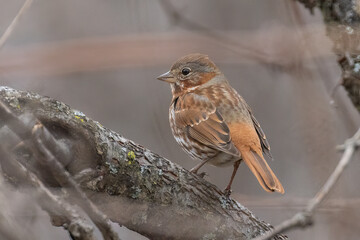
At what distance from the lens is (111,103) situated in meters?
7.40

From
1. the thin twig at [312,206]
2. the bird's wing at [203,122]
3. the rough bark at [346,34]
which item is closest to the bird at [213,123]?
the bird's wing at [203,122]

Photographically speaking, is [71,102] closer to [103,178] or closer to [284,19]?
[284,19]

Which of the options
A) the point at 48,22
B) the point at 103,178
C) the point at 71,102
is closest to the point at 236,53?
the point at 103,178

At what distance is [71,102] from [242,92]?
2203mm

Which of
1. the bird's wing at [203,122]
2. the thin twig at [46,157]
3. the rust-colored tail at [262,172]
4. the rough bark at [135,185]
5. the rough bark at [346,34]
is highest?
the rough bark at [346,34]

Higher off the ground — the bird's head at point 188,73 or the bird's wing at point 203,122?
the bird's head at point 188,73

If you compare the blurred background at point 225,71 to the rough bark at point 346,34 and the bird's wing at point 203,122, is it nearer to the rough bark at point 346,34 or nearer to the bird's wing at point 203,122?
the rough bark at point 346,34

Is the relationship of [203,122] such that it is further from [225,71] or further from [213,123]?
[225,71]

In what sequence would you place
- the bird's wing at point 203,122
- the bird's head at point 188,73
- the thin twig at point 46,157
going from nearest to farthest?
the thin twig at point 46,157 → the bird's wing at point 203,122 → the bird's head at point 188,73

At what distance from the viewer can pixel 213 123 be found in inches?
189

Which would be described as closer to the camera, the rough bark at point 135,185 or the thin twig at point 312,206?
the thin twig at point 312,206

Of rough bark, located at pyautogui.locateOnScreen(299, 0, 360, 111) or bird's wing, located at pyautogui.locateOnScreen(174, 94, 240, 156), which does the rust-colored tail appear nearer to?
bird's wing, located at pyautogui.locateOnScreen(174, 94, 240, 156)

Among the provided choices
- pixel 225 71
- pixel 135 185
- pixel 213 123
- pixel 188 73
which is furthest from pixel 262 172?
pixel 225 71

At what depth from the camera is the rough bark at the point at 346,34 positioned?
4004 mm
